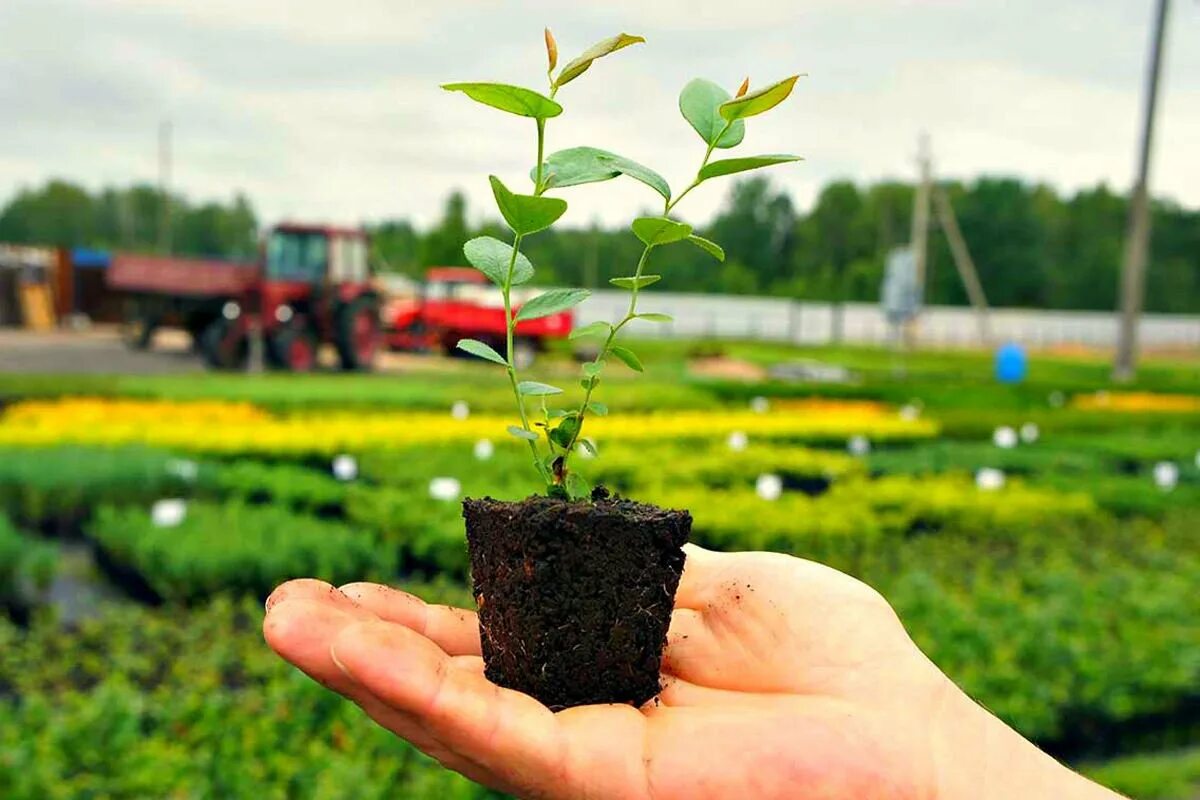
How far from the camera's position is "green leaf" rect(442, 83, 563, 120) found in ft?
3.25

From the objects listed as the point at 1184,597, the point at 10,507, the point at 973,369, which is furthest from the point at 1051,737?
the point at 973,369

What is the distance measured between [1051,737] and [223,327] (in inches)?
506

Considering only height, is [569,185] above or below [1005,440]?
above

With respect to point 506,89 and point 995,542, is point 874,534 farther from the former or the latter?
point 506,89

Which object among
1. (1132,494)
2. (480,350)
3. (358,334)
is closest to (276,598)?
(480,350)

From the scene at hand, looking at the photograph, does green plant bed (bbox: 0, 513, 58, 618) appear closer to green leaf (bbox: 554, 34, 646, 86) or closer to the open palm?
the open palm

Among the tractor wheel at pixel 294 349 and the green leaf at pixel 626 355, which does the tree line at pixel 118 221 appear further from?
the green leaf at pixel 626 355

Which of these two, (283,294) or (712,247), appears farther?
(283,294)

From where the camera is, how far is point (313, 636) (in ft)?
3.37

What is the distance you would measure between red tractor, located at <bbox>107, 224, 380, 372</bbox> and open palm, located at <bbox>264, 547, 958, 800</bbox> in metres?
13.4

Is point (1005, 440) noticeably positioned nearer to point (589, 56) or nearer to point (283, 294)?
point (589, 56)

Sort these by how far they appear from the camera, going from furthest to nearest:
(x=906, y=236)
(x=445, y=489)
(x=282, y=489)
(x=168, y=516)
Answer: (x=906, y=236)
(x=282, y=489)
(x=445, y=489)
(x=168, y=516)

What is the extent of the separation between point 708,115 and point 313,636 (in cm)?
61

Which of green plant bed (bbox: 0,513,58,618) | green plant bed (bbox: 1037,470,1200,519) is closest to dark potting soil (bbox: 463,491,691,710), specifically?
green plant bed (bbox: 0,513,58,618)
